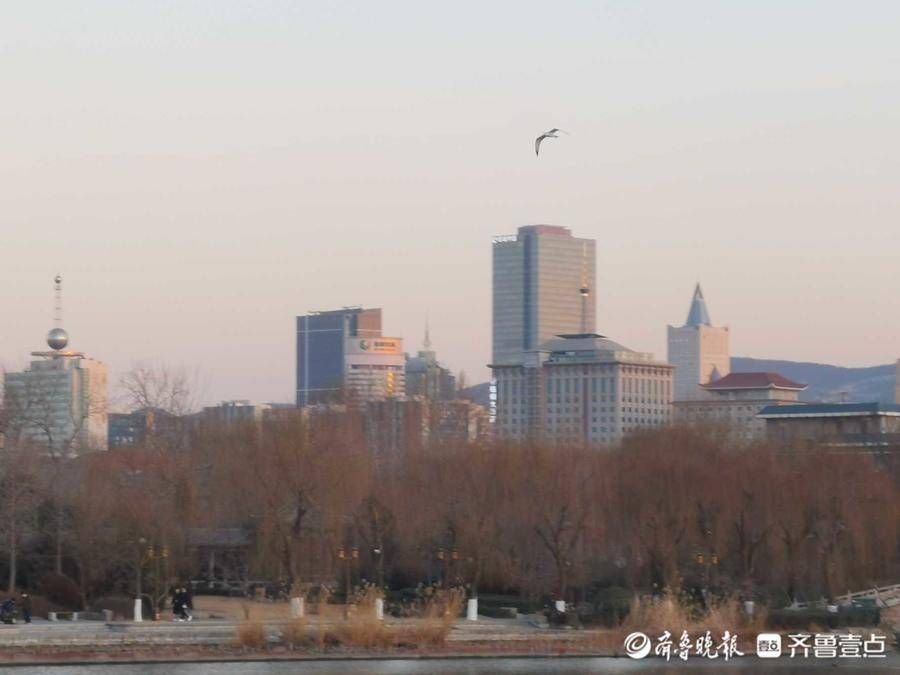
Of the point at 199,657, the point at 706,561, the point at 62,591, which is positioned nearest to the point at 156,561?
the point at 62,591

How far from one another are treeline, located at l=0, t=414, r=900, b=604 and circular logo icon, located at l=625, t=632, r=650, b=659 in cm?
778

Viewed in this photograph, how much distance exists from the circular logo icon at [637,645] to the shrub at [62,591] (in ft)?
50.4

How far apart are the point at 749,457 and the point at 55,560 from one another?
22325 millimetres

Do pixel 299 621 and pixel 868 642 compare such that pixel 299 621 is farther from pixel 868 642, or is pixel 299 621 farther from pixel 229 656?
pixel 868 642

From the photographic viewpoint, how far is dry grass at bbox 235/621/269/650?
42438 mm

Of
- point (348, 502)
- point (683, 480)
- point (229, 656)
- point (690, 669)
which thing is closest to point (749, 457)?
point (683, 480)

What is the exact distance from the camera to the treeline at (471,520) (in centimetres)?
5338

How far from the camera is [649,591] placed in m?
53.3

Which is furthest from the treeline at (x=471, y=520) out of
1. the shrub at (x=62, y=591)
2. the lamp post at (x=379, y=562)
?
the shrub at (x=62, y=591)

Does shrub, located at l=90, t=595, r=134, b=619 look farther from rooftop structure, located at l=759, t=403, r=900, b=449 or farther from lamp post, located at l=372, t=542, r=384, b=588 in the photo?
rooftop structure, located at l=759, t=403, r=900, b=449

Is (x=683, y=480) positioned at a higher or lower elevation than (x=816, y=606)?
higher

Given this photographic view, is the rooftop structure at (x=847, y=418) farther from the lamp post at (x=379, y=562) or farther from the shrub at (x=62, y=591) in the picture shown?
the shrub at (x=62, y=591)

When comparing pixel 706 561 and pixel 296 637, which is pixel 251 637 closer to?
pixel 296 637

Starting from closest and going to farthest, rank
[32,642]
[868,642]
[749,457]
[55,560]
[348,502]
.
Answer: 1. [32,642]
2. [868,642]
3. [55,560]
4. [348,502]
5. [749,457]
